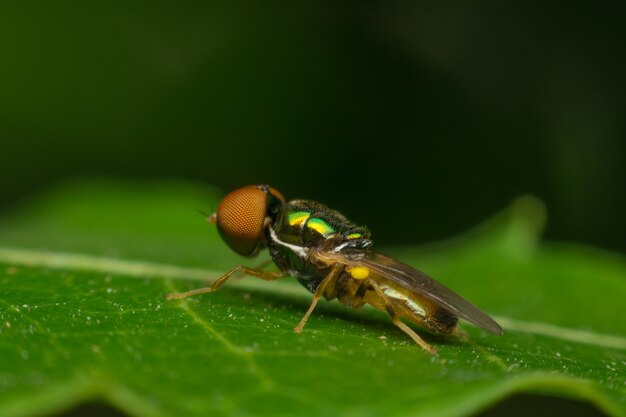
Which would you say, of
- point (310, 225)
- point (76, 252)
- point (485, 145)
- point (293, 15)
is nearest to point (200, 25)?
point (293, 15)

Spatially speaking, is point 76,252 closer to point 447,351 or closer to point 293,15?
point 447,351

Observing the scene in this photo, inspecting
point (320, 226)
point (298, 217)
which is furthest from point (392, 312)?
point (298, 217)

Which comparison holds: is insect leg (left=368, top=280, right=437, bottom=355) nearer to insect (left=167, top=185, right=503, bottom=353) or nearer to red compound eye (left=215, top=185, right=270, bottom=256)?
insect (left=167, top=185, right=503, bottom=353)

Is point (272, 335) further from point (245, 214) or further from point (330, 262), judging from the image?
point (245, 214)

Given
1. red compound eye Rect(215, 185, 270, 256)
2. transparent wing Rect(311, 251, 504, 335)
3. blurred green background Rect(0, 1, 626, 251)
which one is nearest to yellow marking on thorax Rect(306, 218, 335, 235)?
transparent wing Rect(311, 251, 504, 335)

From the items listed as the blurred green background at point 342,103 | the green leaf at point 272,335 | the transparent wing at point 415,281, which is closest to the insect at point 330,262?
the transparent wing at point 415,281

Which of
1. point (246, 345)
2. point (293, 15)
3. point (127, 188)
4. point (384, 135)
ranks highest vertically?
point (293, 15)

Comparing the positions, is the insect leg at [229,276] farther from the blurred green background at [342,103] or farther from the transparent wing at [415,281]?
the blurred green background at [342,103]
